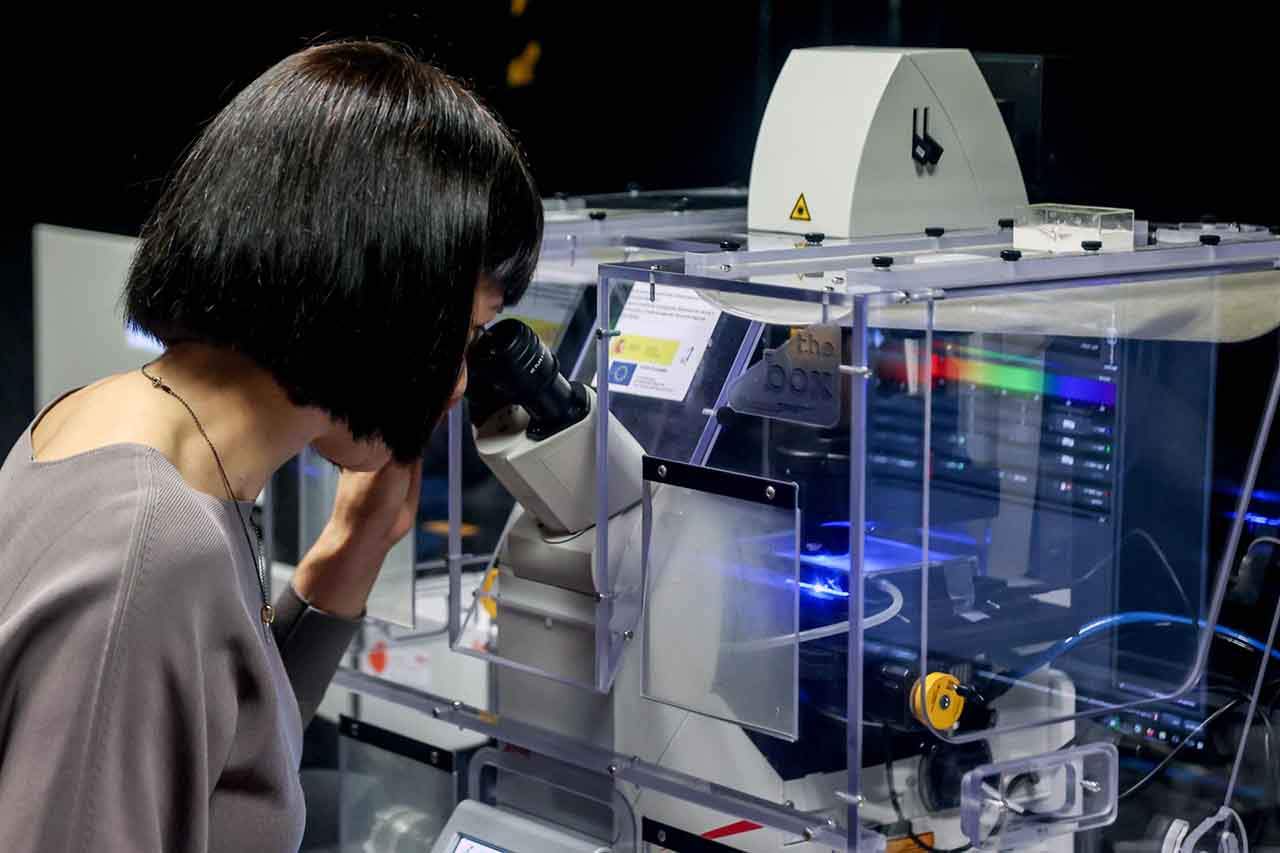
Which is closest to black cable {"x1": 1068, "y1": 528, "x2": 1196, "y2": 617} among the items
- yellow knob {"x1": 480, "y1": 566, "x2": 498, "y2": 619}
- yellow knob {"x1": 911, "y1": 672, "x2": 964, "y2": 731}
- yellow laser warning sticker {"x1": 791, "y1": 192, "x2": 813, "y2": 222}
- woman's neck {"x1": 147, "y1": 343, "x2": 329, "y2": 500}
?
yellow knob {"x1": 911, "y1": 672, "x2": 964, "y2": 731}

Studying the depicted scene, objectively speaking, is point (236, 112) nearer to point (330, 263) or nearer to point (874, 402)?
point (330, 263)

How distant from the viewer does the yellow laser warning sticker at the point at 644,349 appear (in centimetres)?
157

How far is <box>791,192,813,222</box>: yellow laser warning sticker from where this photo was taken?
167 cm

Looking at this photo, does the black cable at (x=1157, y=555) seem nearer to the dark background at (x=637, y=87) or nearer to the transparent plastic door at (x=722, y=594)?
the transparent plastic door at (x=722, y=594)

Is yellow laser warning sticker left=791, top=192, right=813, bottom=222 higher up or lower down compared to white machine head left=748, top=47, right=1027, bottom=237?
lower down

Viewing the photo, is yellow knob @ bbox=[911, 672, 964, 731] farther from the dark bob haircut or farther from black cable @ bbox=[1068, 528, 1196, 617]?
the dark bob haircut

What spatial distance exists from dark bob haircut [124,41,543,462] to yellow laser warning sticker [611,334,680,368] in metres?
0.31

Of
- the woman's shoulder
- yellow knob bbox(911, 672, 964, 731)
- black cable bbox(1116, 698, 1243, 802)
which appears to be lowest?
black cable bbox(1116, 698, 1243, 802)

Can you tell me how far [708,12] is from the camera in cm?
247

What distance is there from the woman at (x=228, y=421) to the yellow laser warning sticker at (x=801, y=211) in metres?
0.43

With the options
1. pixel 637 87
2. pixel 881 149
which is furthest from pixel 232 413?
pixel 637 87

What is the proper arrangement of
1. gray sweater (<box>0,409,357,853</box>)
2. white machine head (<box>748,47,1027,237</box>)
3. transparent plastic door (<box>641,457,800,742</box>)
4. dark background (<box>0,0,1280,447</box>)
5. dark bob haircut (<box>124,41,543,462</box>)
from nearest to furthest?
1. gray sweater (<box>0,409,357,853</box>)
2. dark bob haircut (<box>124,41,543,462</box>)
3. transparent plastic door (<box>641,457,800,742</box>)
4. white machine head (<box>748,47,1027,237</box>)
5. dark background (<box>0,0,1280,447</box>)

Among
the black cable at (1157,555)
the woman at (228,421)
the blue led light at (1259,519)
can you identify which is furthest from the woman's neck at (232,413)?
the blue led light at (1259,519)

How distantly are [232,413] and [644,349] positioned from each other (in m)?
0.49
